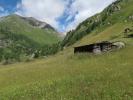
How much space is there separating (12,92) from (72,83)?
5392 mm

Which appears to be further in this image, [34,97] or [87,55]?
[87,55]

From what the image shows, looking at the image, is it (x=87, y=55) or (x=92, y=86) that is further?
(x=87, y=55)

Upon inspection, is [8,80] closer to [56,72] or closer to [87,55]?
[56,72]

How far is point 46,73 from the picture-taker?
3975 cm

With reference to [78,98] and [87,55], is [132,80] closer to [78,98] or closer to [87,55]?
[78,98]

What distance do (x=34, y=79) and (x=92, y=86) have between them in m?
Result: 9.95

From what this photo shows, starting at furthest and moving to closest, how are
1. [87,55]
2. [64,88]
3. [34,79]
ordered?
[87,55]
[34,79]
[64,88]

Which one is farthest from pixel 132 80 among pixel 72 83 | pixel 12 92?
pixel 12 92

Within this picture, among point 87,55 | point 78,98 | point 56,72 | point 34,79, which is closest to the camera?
point 78,98

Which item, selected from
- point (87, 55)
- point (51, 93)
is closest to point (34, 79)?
point (51, 93)

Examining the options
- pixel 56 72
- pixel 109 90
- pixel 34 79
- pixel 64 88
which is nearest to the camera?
pixel 109 90

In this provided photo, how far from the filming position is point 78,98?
24.8 metres

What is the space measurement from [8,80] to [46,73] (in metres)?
4.49

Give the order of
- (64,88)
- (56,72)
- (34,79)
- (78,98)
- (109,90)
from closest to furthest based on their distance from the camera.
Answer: (78,98) < (109,90) < (64,88) < (34,79) < (56,72)
